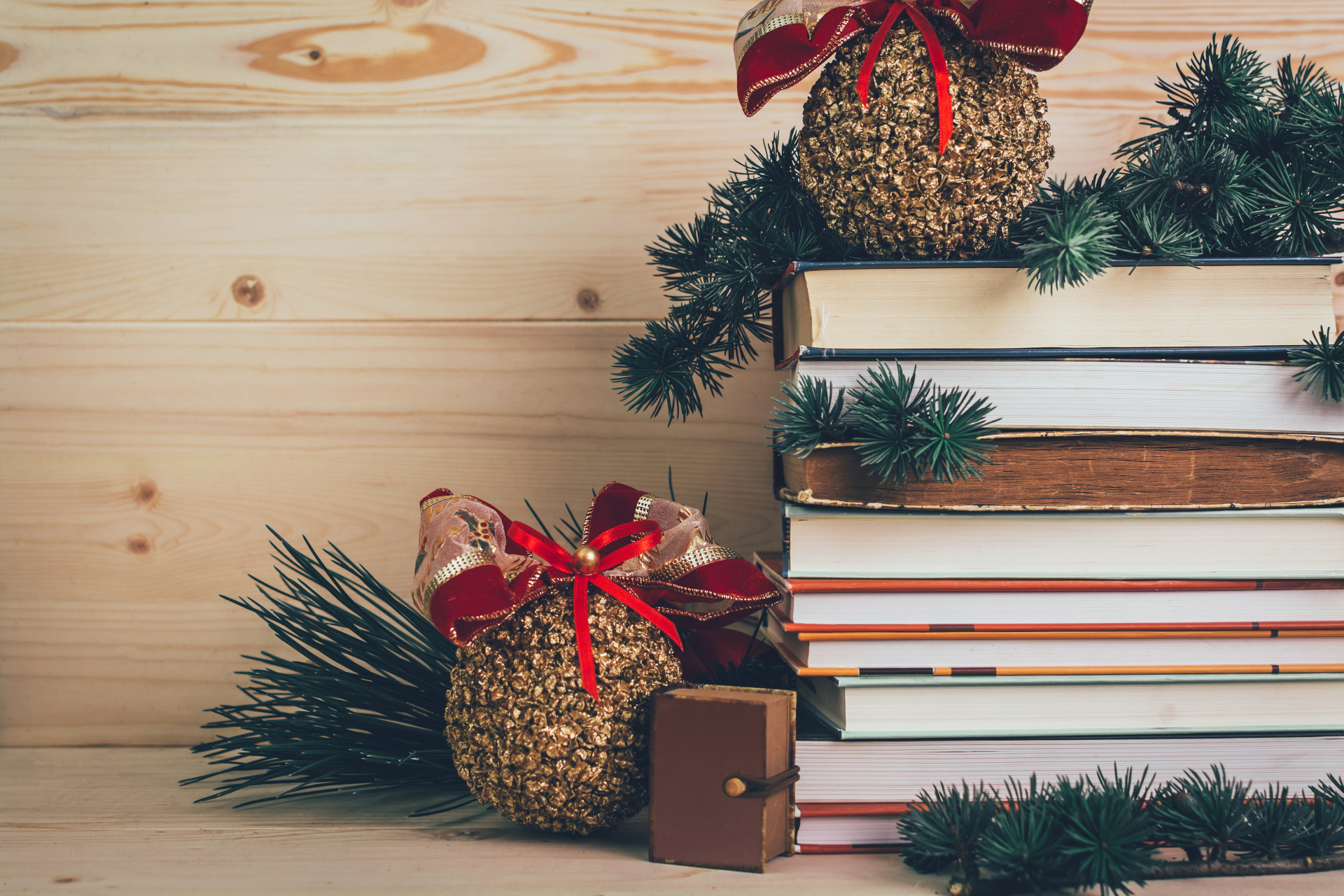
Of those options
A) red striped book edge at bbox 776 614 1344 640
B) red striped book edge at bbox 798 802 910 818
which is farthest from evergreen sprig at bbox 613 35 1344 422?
red striped book edge at bbox 798 802 910 818

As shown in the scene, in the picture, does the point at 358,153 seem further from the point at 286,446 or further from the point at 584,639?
the point at 584,639

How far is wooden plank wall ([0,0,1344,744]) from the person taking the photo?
851mm

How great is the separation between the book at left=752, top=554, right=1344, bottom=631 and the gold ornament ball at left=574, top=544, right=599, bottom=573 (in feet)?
0.41

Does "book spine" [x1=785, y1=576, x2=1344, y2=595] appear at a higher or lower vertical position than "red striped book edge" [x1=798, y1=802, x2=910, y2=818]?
higher

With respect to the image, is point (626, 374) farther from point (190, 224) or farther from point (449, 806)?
point (190, 224)

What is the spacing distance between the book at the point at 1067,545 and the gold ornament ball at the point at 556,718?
12cm

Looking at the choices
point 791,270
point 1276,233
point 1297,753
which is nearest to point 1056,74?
point 1276,233

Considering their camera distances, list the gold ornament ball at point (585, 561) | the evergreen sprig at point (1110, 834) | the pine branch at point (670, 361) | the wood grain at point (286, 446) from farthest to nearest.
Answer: the wood grain at point (286, 446) < the pine branch at point (670, 361) < the gold ornament ball at point (585, 561) < the evergreen sprig at point (1110, 834)

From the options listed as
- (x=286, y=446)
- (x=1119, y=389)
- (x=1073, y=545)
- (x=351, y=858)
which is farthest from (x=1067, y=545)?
(x=286, y=446)

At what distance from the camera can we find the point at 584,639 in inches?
22.0

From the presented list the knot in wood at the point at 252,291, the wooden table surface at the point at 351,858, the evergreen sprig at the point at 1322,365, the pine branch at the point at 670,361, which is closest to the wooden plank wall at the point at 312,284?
the knot in wood at the point at 252,291

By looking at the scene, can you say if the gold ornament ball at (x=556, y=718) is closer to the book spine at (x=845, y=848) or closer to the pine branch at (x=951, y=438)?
the book spine at (x=845, y=848)

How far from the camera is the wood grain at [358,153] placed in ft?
2.80

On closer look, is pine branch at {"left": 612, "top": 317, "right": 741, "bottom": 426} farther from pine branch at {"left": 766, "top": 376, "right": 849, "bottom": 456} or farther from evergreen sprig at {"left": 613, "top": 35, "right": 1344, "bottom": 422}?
pine branch at {"left": 766, "top": 376, "right": 849, "bottom": 456}
